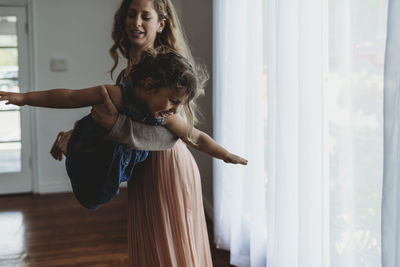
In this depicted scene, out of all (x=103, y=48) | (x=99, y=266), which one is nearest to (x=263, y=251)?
(x=99, y=266)

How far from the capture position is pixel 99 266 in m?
2.67

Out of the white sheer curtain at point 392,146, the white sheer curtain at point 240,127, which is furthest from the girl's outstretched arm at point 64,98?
the white sheer curtain at point 240,127

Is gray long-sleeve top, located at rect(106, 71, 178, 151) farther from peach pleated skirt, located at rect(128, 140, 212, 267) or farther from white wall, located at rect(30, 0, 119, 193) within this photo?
white wall, located at rect(30, 0, 119, 193)

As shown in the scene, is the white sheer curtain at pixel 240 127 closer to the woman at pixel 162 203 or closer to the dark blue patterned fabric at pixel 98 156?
the woman at pixel 162 203

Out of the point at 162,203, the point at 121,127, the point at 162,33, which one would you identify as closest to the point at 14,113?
the point at 162,33

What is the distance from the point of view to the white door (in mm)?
4273

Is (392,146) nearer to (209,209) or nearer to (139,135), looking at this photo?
(139,135)

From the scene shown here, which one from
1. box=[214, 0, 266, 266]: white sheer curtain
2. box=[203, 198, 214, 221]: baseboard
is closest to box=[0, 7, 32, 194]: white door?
box=[203, 198, 214, 221]: baseboard

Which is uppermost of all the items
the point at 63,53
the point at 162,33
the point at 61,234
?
the point at 63,53

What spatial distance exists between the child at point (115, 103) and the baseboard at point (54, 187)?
11.5ft

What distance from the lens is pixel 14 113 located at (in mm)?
4363

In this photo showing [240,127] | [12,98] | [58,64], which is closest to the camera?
[12,98]

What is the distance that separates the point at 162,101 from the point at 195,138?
194mm

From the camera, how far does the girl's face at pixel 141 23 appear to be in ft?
4.52
